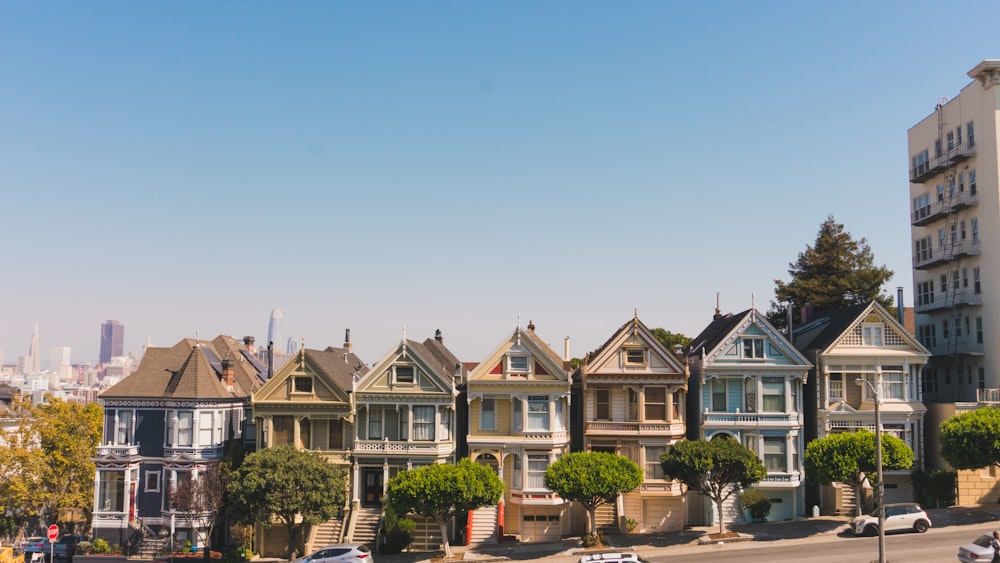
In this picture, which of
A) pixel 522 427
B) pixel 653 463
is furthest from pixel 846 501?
pixel 522 427

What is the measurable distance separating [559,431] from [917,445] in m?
21.4

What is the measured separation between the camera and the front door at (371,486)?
48500 mm

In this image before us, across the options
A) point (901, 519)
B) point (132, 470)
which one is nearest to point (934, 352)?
point (901, 519)

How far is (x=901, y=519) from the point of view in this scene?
4134 centimetres

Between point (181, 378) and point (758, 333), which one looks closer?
point (758, 333)

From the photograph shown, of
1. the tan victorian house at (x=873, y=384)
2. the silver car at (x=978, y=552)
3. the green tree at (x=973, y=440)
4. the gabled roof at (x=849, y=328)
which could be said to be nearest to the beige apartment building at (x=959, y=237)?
the tan victorian house at (x=873, y=384)

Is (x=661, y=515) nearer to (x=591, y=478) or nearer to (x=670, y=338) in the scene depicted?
(x=591, y=478)

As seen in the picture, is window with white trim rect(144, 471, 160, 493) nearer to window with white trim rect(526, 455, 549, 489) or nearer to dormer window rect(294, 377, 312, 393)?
dormer window rect(294, 377, 312, 393)

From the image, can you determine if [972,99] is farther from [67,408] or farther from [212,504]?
[67,408]

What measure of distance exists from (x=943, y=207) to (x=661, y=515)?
99.0 feet

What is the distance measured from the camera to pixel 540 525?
155ft

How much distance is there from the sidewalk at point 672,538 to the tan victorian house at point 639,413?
1.84 meters

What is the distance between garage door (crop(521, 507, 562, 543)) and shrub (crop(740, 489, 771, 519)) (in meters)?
10.7

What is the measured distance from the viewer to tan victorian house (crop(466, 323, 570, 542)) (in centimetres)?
4709
